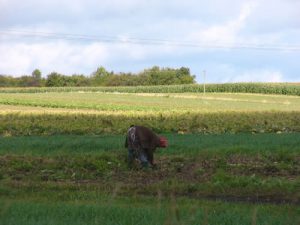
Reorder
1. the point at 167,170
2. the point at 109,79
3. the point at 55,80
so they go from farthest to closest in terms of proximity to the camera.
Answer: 1. the point at 109,79
2. the point at 55,80
3. the point at 167,170

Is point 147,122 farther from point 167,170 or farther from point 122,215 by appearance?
point 122,215

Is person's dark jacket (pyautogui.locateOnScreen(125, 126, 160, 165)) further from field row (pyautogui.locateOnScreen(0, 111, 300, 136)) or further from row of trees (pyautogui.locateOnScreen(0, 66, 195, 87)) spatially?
row of trees (pyautogui.locateOnScreen(0, 66, 195, 87))

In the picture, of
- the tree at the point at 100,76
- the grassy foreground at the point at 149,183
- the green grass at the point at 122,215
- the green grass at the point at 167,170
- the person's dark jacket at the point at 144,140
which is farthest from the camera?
the tree at the point at 100,76

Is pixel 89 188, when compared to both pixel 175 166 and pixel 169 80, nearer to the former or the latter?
pixel 175 166

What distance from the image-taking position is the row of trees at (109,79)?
4832 inches

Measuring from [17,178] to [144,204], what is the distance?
681 cm

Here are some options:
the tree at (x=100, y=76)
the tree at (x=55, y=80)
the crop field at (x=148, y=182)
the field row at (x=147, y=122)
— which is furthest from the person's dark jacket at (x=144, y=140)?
the tree at (x=100, y=76)

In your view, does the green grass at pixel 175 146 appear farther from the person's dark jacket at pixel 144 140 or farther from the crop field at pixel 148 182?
the person's dark jacket at pixel 144 140

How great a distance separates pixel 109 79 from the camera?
440ft

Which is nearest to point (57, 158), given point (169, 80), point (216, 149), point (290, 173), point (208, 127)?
point (216, 149)

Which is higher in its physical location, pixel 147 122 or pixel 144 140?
pixel 144 140

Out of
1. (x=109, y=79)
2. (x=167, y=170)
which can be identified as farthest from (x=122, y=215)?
(x=109, y=79)

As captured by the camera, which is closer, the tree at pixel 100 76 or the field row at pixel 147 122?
the field row at pixel 147 122

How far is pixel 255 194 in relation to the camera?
553 inches
